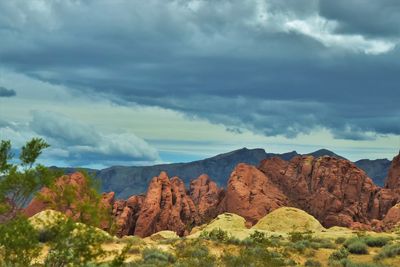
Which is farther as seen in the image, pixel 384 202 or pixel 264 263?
pixel 384 202

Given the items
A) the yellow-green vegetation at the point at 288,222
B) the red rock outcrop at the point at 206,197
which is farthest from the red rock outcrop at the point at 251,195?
the yellow-green vegetation at the point at 288,222

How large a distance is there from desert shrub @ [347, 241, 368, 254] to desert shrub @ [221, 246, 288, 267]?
5.44 metres

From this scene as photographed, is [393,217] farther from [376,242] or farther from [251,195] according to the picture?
[376,242]

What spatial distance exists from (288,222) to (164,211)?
134ft

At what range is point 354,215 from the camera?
356ft

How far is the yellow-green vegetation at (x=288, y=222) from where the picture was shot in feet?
207

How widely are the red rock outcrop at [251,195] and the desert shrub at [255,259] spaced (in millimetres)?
58701

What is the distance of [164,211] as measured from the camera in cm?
10156

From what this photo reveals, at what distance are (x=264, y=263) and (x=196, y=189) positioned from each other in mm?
104913

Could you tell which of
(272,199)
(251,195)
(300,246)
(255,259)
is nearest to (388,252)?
(300,246)

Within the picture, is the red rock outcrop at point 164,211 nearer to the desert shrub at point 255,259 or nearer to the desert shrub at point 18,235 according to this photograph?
the desert shrub at point 255,259

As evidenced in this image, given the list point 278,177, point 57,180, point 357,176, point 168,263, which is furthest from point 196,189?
point 57,180

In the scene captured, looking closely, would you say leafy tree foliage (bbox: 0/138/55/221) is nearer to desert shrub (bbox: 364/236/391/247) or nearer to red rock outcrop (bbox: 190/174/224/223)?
desert shrub (bbox: 364/236/391/247)

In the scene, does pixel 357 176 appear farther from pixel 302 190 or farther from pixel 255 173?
pixel 255 173
